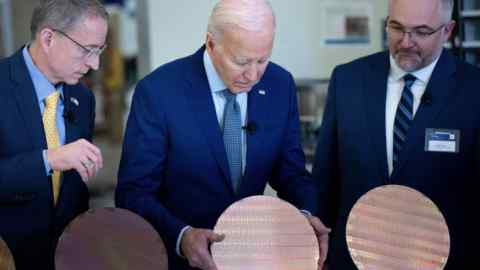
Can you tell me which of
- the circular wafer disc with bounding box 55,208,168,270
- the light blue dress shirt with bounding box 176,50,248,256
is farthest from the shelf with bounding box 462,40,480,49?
the circular wafer disc with bounding box 55,208,168,270

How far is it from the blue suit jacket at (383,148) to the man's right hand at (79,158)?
0.95 meters

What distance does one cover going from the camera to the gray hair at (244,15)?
1731 mm

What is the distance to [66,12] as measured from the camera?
192 cm

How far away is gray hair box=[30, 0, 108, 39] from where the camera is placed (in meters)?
1.91

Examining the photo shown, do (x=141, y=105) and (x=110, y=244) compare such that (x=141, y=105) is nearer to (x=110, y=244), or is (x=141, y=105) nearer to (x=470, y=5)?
(x=110, y=244)

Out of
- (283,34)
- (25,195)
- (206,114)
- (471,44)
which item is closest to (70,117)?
(25,195)

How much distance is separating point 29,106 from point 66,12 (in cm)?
28

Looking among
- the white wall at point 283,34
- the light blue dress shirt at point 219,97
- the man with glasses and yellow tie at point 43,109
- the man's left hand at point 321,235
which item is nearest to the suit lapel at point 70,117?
the man with glasses and yellow tie at point 43,109

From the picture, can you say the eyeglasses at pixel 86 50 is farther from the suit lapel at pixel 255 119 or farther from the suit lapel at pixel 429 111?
the suit lapel at pixel 429 111

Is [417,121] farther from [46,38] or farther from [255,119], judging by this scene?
[46,38]

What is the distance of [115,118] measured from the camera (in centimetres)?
999

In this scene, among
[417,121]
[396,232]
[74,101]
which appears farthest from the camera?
[417,121]

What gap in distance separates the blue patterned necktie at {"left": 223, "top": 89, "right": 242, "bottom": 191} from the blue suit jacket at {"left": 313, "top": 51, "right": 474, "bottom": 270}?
511 millimetres

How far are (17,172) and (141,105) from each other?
0.39 m
